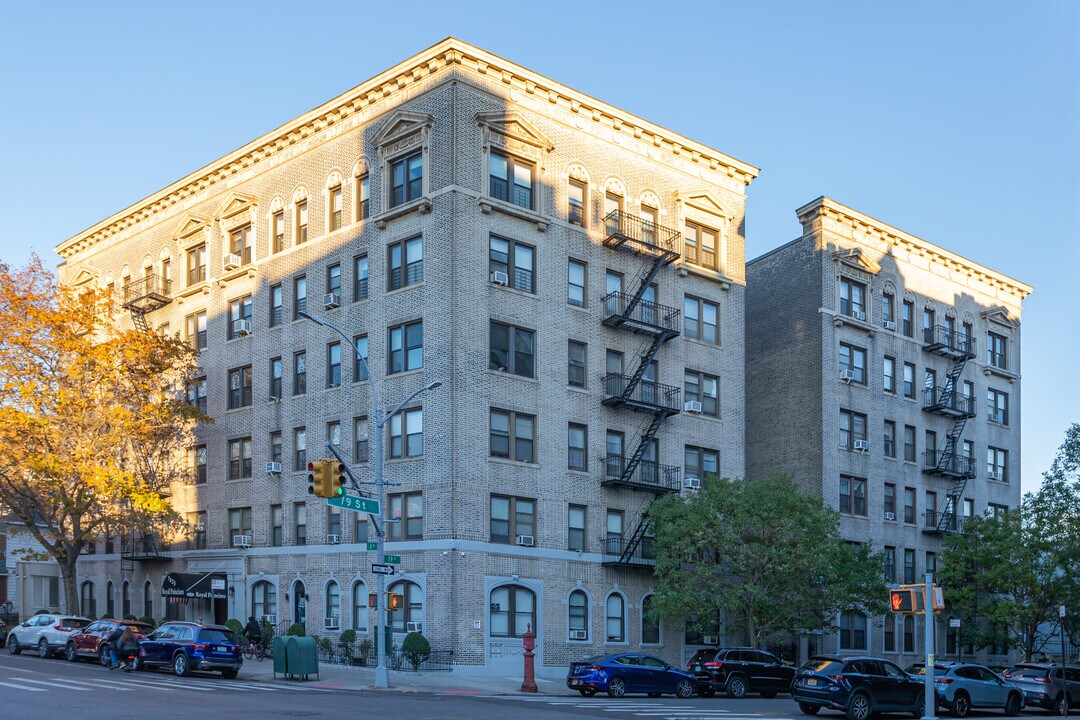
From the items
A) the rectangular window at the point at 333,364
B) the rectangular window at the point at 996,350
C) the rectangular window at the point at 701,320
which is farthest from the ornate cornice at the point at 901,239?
the rectangular window at the point at 333,364

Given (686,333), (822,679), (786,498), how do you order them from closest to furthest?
(822,679) → (786,498) → (686,333)

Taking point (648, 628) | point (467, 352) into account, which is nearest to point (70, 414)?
point (467, 352)

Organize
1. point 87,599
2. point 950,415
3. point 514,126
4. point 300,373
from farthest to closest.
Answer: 1. point 950,415
2. point 87,599
3. point 300,373
4. point 514,126

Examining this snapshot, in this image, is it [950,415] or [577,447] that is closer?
[577,447]

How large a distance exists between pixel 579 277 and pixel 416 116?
8.98 meters

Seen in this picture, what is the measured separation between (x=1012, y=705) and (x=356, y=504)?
19.9m

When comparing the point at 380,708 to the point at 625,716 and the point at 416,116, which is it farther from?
the point at 416,116

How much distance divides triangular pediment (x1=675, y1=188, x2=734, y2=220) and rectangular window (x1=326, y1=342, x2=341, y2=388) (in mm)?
15997

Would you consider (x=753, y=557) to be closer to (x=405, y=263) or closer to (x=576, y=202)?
(x=576, y=202)

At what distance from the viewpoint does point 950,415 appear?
2426 inches

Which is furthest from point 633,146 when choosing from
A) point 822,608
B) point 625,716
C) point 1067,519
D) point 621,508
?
point 625,716

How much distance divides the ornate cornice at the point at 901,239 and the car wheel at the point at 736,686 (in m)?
26.2

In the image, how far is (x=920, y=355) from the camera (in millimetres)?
60688

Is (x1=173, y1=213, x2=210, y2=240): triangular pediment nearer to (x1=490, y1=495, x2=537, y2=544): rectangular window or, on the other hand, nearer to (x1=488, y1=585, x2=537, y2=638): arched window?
(x1=490, y1=495, x2=537, y2=544): rectangular window
